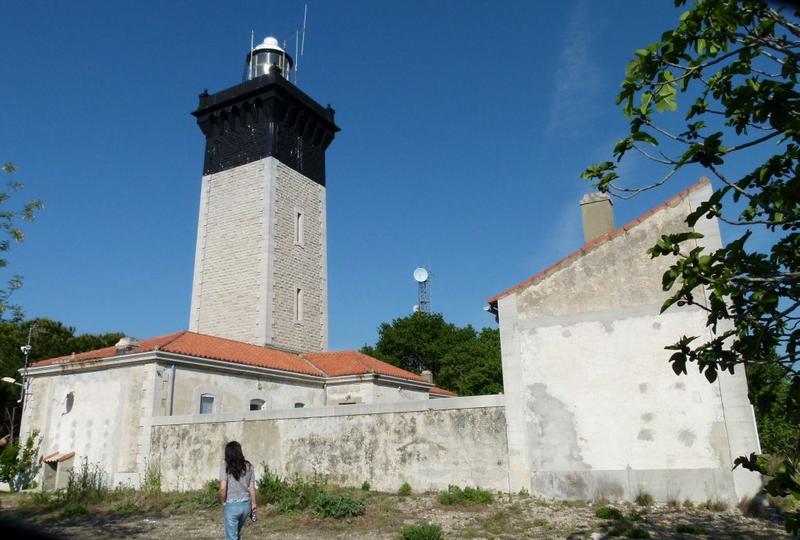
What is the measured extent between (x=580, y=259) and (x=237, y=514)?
952 centimetres

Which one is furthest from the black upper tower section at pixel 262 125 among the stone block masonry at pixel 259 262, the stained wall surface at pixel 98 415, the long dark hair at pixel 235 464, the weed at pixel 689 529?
the weed at pixel 689 529

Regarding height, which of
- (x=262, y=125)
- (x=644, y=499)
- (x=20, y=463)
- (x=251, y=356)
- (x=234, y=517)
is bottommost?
(x=644, y=499)

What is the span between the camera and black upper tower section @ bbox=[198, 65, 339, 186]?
2880 centimetres

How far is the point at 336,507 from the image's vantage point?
38.3 feet

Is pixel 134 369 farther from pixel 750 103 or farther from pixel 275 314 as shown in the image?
pixel 750 103

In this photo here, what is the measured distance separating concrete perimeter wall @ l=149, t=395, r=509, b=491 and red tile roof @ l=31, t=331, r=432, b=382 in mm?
3390

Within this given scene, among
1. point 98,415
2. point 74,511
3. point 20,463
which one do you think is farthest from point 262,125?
point 74,511

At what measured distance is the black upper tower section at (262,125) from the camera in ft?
94.5

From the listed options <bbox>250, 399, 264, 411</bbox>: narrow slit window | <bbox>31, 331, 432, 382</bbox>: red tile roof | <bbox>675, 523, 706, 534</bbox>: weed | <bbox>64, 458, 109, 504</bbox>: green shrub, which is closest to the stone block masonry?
<bbox>31, 331, 432, 382</bbox>: red tile roof

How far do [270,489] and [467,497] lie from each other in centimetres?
470

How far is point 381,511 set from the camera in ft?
39.1

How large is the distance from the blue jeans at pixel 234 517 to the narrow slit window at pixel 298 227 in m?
22.0

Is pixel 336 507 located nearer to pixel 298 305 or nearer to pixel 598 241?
pixel 598 241

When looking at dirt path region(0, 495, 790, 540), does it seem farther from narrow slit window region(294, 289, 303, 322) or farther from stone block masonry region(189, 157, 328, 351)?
narrow slit window region(294, 289, 303, 322)
